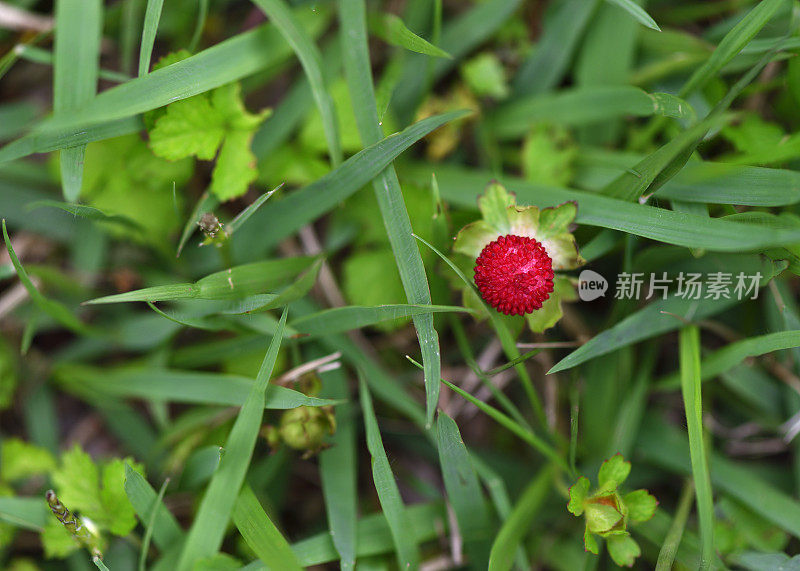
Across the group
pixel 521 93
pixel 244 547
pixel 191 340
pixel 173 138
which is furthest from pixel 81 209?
pixel 521 93

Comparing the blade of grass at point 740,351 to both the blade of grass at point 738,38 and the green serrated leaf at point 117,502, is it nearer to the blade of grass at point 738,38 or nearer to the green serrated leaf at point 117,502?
the blade of grass at point 738,38

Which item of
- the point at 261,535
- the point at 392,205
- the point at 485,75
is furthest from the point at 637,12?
the point at 261,535

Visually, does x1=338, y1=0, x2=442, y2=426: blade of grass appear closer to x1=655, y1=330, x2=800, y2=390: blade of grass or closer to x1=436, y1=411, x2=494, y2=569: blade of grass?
x1=436, y1=411, x2=494, y2=569: blade of grass

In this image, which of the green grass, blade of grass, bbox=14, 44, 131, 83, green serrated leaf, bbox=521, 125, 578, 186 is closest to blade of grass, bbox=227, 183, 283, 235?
the green grass

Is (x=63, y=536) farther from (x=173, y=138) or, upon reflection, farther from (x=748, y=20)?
(x=748, y=20)

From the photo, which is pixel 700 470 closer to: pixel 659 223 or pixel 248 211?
pixel 659 223
